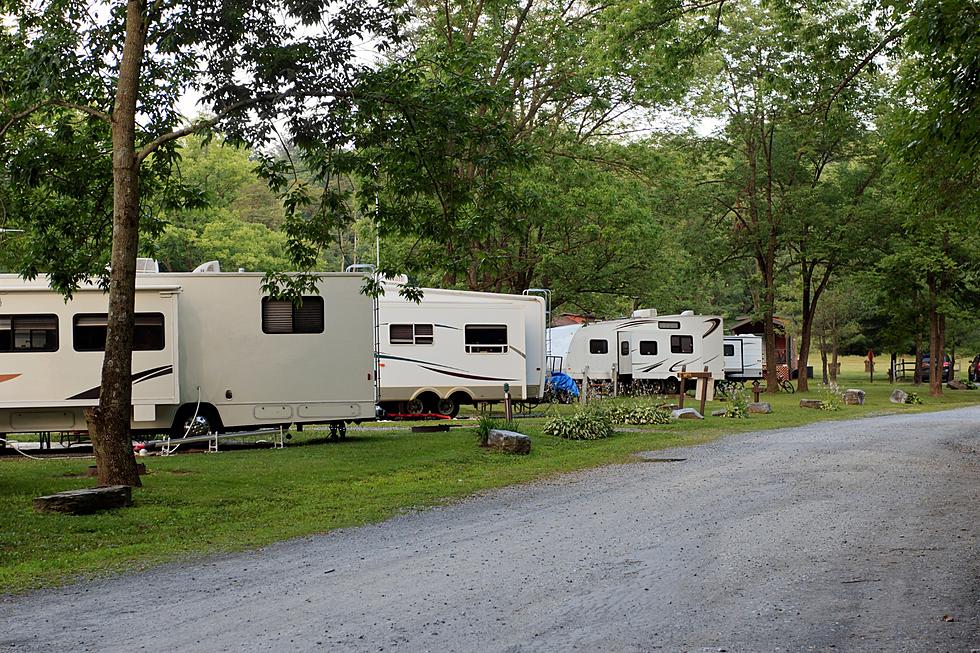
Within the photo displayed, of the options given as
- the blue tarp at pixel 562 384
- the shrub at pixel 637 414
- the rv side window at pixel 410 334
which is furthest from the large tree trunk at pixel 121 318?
the blue tarp at pixel 562 384

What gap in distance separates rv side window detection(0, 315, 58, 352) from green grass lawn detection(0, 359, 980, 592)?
A: 68.4 inches

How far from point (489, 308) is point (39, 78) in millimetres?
13402

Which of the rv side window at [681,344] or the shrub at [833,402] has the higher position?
the rv side window at [681,344]

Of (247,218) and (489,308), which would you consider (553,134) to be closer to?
(489,308)

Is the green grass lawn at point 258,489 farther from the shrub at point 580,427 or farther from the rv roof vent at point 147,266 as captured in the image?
the rv roof vent at point 147,266

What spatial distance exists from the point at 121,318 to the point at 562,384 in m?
20.5

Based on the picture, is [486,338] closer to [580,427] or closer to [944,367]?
[580,427]

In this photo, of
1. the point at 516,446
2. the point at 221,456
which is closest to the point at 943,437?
the point at 516,446

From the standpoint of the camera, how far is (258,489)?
1170cm

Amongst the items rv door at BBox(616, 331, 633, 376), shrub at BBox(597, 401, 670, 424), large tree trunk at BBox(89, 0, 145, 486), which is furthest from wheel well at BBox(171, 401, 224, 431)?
rv door at BBox(616, 331, 633, 376)

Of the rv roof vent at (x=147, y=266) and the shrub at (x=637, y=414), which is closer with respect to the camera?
the rv roof vent at (x=147, y=266)

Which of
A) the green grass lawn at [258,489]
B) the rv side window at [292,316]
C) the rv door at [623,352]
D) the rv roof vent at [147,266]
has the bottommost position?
the green grass lawn at [258,489]

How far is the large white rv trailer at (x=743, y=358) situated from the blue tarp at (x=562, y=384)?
14.4 metres

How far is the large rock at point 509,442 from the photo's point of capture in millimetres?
15578
